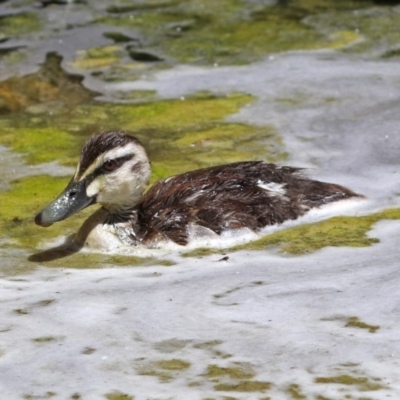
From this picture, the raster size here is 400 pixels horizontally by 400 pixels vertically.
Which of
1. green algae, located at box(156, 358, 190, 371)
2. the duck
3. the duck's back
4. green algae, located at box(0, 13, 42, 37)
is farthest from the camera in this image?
green algae, located at box(0, 13, 42, 37)

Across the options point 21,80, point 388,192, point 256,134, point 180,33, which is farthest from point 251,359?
point 180,33

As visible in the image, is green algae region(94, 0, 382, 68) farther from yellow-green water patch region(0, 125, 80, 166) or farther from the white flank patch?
the white flank patch

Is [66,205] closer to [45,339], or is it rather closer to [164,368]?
[45,339]

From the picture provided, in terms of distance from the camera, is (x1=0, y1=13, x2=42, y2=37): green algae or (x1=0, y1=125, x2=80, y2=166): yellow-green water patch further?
(x1=0, y1=13, x2=42, y2=37): green algae

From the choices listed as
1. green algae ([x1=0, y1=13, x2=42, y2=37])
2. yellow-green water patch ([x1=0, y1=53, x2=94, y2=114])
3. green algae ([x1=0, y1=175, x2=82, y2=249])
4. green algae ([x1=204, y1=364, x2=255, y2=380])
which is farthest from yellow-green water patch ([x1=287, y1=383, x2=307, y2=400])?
green algae ([x1=0, y1=13, x2=42, y2=37])

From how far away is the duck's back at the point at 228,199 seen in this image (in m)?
8.52

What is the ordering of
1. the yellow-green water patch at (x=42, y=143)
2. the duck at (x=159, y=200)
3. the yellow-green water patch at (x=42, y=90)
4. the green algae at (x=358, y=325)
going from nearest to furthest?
1. the green algae at (x=358, y=325)
2. the duck at (x=159, y=200)
3. the yellow-green water patch at (x=42, y=143)
4. the yellow-green water patch at (x=42, y=90)

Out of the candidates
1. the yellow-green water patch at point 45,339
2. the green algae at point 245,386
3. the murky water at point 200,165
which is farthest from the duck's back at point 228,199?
the green algae at point 245,386

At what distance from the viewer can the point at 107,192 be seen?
8.51 meters

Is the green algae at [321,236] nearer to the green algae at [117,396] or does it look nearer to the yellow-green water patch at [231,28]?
the green algae at [117,396]

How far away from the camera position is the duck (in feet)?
27.6

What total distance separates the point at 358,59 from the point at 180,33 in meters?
2.44

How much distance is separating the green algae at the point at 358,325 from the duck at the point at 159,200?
67.1 inches

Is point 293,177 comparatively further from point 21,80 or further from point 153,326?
point 21,80
